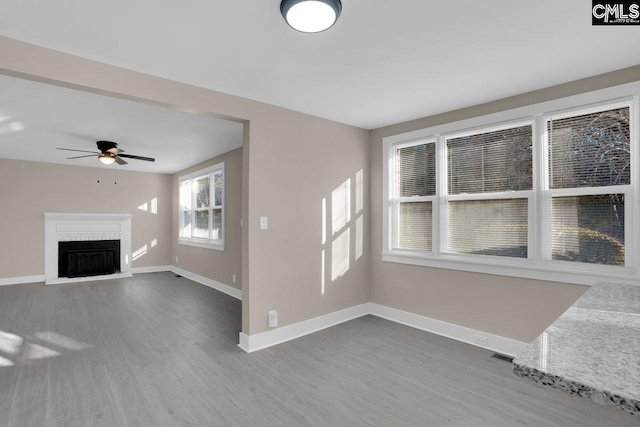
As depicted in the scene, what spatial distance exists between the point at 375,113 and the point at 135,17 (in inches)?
98.3

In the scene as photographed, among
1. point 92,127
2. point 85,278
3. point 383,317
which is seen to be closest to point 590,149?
point 383,317

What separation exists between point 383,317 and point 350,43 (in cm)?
327

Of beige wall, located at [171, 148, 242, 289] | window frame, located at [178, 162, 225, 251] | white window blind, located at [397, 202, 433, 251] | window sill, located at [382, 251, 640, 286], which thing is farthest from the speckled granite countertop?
window frame, located at [178, 162, 225, 251]

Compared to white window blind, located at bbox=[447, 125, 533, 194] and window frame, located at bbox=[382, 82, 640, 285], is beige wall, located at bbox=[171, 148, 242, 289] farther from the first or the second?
white window blind, located at bbox=[447, 125, 533, 194]

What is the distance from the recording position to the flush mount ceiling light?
5.61 ft

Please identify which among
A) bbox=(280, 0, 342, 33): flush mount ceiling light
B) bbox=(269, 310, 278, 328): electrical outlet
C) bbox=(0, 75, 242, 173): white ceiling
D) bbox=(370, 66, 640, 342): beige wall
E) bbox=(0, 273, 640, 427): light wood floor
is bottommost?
bbox=(0, 273, 640, 427): light wood floor

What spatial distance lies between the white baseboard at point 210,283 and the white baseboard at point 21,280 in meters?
2.47

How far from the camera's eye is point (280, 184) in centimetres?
352

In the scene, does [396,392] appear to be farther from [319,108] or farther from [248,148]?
[319,108]

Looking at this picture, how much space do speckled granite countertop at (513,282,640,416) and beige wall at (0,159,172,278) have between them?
8353 mm

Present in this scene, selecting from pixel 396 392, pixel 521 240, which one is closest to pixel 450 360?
pixel 396 392

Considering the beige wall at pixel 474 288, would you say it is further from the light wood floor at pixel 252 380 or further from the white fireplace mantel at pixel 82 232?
the white fireplace mantel at pixel 82 232

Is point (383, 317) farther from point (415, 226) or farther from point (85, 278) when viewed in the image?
point (85, 278)

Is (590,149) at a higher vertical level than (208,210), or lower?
higher
